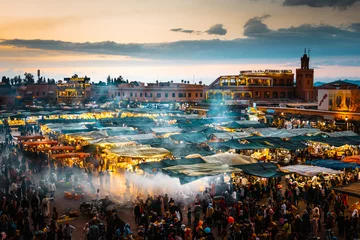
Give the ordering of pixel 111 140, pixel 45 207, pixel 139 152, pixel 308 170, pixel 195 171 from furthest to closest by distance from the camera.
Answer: pixel 111 140 → pixel 139 152 → pixel 308 170 → pixel 195 171 → pixel 45 207

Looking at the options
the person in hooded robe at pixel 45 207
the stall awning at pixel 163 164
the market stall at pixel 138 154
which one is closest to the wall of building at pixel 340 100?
the market stall at pixel 138 154

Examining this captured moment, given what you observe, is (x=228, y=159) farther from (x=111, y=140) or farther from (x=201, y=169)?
(x=111, y=140)

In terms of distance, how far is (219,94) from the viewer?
226 ft

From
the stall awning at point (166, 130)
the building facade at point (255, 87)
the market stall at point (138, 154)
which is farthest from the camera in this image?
the building facade at point (255, 87)

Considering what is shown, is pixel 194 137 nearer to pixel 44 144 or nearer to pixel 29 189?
pixel 44 144

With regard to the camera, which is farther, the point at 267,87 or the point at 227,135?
the point at 267,87

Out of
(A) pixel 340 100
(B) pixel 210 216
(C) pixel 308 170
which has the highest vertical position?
(A) pixel 340 100

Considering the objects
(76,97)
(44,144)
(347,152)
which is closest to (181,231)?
(347,152)

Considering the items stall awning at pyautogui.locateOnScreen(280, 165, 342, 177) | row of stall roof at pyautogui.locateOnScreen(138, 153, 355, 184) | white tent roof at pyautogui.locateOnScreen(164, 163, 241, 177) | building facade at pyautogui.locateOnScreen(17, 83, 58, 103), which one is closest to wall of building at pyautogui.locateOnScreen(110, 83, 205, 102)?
building facade at pyautogui.locateOnScreen(17, 83, 58, 103)

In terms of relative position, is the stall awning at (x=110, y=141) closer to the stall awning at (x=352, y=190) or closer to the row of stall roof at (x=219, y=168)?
the row of stall roof at (x=219, y=168)

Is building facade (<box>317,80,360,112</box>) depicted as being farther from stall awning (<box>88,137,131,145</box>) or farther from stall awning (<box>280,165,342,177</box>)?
stall awning (<box>280,165,342,177</box>)

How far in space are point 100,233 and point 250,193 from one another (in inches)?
240

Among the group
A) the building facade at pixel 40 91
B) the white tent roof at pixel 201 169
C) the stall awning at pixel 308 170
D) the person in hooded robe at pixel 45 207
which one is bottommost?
the person in hooded robe at pixel 45 207

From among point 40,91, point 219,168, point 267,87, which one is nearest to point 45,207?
point 219,168
